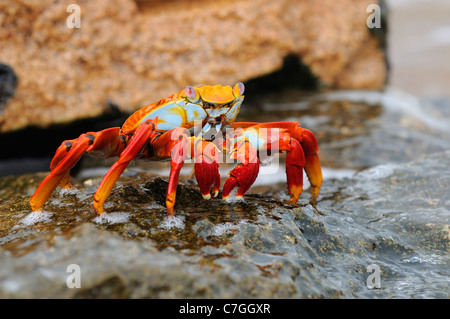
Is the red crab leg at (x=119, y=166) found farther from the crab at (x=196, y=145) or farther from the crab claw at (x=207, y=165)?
the crab claw at (x=207, y=165)

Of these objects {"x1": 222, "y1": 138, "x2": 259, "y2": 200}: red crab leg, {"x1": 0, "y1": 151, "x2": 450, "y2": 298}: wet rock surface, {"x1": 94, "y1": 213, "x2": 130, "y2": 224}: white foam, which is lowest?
{"x1": 0, "y1": 151, "x2": 450, "y2": 298}: wet rock surface

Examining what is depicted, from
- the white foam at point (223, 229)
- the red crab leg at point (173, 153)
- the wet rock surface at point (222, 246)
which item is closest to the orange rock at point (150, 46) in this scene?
the wet rock surface at point (222, 246)

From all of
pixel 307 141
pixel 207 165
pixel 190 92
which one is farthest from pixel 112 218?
pixel 307 141

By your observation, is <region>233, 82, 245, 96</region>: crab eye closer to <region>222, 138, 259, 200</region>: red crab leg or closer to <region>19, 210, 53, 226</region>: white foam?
<region>222, 138, 259, 200</region>: red crab leg

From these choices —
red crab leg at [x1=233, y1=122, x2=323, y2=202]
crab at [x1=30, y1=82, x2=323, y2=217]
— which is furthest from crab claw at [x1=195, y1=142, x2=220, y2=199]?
red crab leg at [x1=233, y1=122, x2=323, y2=202]

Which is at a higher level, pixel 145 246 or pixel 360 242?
pixel 145 246

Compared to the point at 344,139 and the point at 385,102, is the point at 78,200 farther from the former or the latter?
the point at 385,102
